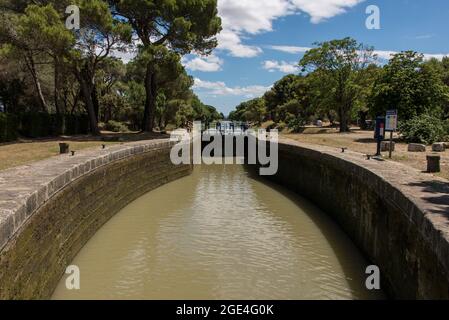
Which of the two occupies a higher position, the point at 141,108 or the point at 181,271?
the point at 141,108

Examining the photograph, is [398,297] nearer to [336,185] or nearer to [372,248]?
[372,248]

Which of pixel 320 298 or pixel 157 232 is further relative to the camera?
pixel 157 232

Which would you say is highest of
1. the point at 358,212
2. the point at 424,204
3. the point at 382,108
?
the point at 382,108

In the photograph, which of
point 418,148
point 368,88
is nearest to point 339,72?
point 368,88

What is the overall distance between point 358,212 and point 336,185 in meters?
2.79

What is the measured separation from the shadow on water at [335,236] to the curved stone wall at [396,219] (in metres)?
0.22

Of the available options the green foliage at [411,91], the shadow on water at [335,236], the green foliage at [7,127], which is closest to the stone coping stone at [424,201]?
the shadow on water at [335,236]

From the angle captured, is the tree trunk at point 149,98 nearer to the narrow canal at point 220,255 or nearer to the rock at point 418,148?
the narrow canal at point 220,255

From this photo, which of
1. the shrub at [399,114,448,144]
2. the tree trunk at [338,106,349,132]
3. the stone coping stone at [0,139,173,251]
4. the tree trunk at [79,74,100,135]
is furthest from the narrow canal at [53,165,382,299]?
the tree trunk at [338,106,349,132]

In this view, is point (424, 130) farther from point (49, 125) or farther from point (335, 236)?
point (49, 125)

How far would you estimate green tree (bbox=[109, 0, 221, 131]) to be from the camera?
27.0 m

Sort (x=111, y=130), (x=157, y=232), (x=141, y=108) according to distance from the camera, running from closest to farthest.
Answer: (x=157, y=232) → (x=111, y=130) → (x=141, y=108)
